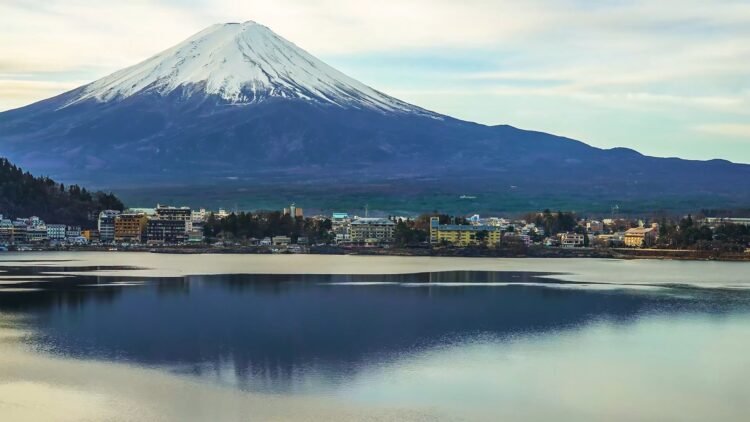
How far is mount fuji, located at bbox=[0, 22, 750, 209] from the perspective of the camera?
6588cm

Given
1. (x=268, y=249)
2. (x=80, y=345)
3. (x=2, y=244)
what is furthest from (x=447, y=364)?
(x=2, y=244)

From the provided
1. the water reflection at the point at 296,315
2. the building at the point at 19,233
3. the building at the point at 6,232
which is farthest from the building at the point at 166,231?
the water reflection at the point at 296,315

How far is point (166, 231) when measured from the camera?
38.2 metres

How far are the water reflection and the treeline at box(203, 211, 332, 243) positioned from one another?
16.1 meters

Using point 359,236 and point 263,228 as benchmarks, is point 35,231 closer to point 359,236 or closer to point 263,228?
point 263,228

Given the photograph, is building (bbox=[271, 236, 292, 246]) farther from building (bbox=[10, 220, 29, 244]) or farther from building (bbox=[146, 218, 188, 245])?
building (bbox=[10, 220, 29, 244])

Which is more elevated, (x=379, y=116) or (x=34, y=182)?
(x=379, y=116)

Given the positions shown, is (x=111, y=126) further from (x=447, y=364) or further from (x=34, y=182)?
(x=447, y=364)

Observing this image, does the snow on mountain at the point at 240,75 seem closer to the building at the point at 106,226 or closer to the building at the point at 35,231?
the building at the point at 106,226

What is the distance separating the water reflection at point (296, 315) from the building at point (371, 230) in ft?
55.8

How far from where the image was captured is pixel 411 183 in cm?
6438

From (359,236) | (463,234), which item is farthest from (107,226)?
(463,234)

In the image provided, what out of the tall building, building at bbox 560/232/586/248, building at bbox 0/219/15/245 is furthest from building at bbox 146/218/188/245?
building at bbox 560/232/586/248

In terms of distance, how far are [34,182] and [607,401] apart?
32.8m
